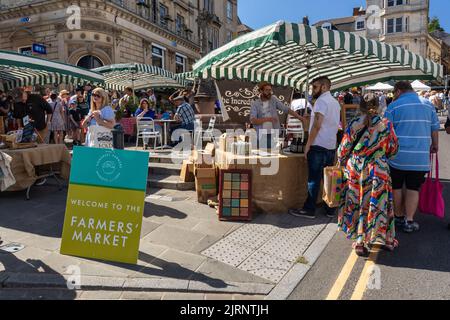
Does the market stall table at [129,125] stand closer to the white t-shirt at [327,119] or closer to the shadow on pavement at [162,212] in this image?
the shadow on pavement at [162,212]

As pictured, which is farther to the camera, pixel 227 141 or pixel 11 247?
pixel 227 141

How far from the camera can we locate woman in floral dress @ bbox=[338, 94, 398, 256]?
365cm

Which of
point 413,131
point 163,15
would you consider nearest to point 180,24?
point 163,15

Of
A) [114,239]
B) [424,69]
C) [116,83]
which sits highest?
[116,83]

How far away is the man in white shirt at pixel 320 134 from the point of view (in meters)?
4.63

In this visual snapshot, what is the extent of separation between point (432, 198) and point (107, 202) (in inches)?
167

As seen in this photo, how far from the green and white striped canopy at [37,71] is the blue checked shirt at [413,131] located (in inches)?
264

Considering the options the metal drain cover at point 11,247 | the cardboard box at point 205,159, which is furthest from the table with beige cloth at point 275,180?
the metal drain cover at point 11,247

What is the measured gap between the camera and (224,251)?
13.1ft

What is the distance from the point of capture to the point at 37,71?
30.9 feet

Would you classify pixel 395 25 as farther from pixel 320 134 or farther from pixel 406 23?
pixel 320 134
